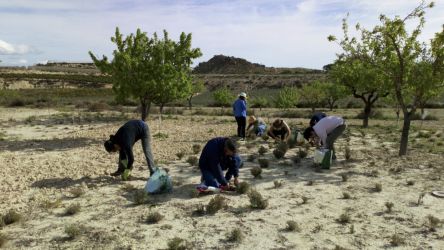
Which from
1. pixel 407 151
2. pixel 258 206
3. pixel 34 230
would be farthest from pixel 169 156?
pixel 407 151

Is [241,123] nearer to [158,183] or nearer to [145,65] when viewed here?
[145,65]

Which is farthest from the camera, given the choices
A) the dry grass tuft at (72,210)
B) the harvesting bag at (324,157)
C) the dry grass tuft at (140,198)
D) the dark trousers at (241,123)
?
the dark trousers at (241,123)

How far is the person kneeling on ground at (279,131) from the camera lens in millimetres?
14773

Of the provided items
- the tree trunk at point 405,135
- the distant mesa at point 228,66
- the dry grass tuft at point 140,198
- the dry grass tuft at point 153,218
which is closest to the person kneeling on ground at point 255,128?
the tree trunk at point 405,135

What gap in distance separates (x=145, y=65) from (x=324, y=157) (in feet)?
29.1

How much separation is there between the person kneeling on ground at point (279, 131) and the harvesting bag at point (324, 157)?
106 inches

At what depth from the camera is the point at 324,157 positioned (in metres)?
12.1

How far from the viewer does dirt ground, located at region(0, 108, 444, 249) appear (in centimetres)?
732

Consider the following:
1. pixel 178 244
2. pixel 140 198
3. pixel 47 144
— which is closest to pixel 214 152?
pixel 140 198

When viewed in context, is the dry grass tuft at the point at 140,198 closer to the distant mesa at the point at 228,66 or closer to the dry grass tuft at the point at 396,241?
the dry grass tuft at the point at 396,241

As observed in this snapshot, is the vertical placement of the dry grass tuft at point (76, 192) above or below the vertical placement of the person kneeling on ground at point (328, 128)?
below

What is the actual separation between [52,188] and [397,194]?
24.4ft

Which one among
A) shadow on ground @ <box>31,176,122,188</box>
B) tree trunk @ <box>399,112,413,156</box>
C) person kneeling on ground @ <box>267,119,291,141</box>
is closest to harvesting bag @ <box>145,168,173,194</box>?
shadow on ground @ <box>31,176,122,188</box>

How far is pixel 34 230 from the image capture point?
7.62m
